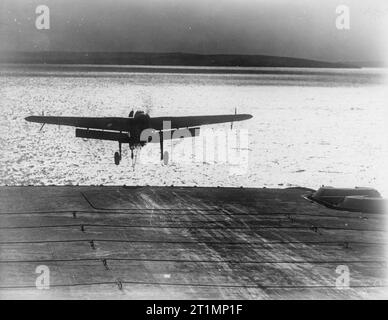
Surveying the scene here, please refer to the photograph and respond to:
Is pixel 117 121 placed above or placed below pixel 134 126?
above

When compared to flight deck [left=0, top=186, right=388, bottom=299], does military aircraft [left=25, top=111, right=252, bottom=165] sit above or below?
above

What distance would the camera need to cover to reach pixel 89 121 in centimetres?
6900

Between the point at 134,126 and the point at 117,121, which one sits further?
the point at 117,121

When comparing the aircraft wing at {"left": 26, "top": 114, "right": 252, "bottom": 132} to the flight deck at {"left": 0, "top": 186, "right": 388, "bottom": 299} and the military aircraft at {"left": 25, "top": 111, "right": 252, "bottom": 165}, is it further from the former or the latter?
the flight deck at {"left": 0, "top": 186, "right": 388, "bottom": 299}

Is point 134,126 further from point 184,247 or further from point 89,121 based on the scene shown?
point 184,247

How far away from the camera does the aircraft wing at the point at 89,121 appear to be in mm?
65188

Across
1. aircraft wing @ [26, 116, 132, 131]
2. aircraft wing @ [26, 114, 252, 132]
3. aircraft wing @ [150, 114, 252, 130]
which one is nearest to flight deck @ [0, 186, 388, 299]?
aircraft wing @ [26, 116, 132, 131]

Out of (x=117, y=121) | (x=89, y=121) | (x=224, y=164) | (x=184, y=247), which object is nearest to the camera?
(x=184, y=247)

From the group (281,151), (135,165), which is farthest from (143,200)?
(281,151)

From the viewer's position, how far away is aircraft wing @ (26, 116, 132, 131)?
65188mm

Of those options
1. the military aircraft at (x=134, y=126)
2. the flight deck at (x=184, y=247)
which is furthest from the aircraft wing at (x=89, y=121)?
the flight deck at (x=184, y=247)

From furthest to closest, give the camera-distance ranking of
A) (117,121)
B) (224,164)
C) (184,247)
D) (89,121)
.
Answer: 1. (224,164)
2. (89,121)
3. (117,121)
4. (184,247)

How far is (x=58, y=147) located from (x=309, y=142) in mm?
46916

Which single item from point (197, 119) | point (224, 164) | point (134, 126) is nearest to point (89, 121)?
point (134, 126)
